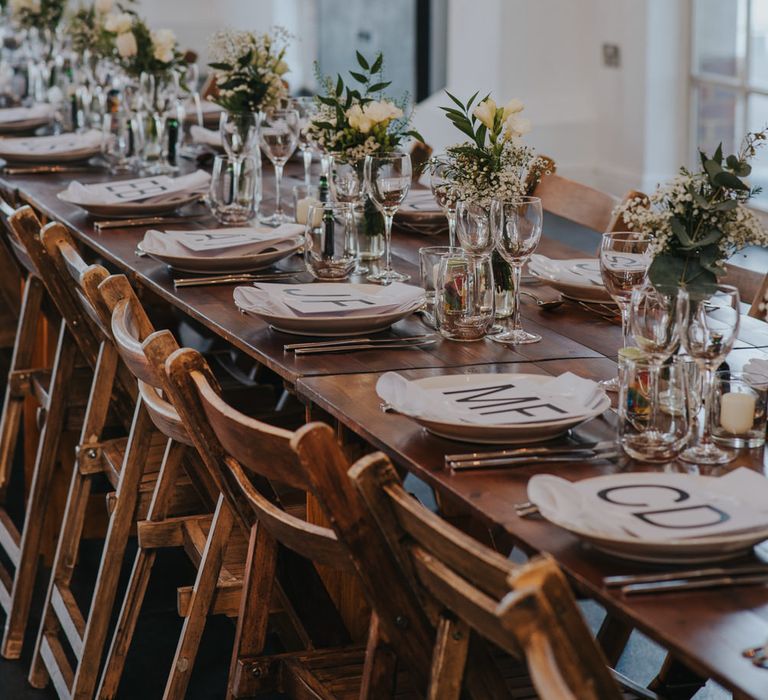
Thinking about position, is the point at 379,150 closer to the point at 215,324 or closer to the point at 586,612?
the point at 215,324

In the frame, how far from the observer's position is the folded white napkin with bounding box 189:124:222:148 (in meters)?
4.47

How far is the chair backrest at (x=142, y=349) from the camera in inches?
80.3

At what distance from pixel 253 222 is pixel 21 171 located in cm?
125

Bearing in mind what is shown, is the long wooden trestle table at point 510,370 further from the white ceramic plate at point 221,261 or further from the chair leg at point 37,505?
the chair leg at point 37,505

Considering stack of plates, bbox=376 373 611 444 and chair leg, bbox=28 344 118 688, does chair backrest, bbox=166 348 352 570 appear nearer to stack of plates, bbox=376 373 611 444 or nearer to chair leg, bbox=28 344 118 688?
stack of plates, bbox=376 373 611 444

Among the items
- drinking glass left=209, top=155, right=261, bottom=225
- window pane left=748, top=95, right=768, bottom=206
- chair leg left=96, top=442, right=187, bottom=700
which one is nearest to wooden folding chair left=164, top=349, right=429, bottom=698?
chair leg left=96, top=442, right=187, bottom=700

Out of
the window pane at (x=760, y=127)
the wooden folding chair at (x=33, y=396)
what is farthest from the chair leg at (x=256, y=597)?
the window pane at (x=760, y=127)

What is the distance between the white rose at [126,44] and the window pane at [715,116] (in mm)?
3355

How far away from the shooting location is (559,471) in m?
1.67

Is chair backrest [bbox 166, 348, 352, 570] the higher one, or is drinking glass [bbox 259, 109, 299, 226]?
drinking glass [bbox 259, 109, 299, 226]

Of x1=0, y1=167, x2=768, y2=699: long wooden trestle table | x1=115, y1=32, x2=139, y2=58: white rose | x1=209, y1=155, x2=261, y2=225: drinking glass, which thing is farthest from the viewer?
x1=115, y1=32, x2=139, y2=58: white rose

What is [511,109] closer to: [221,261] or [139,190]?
[221,261]

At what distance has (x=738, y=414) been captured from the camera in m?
1.76

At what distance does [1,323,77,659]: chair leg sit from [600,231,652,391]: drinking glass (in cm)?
148
